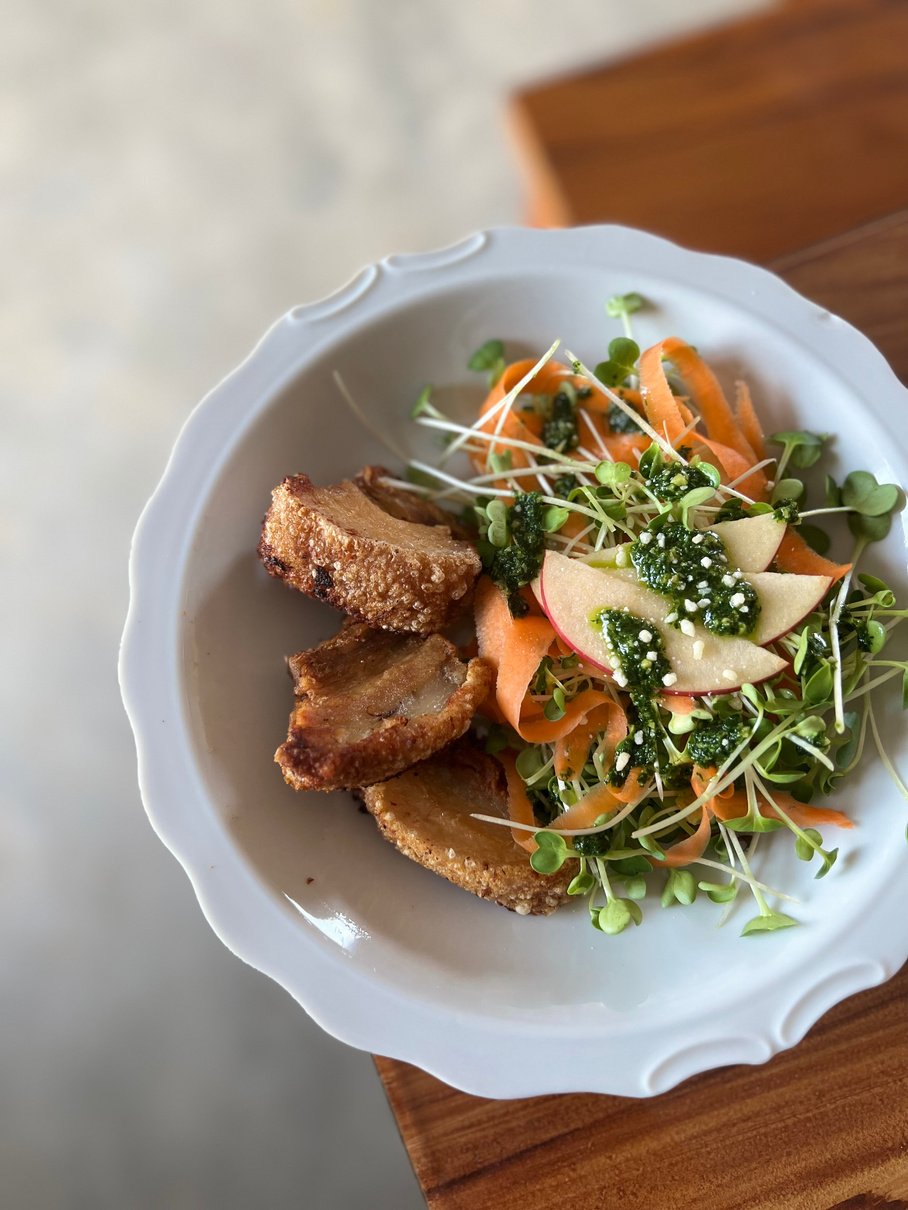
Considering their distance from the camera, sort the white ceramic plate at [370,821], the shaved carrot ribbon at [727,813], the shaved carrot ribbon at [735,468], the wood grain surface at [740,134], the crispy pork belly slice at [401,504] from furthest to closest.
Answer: the wood grain surface at [740,134] < the crispy pork belly slice at [401,504] < the shaved carrot ribbon at [735,468] < the shaved carrot ribbon at [727,813] < the white ceramic plate at [370,821]

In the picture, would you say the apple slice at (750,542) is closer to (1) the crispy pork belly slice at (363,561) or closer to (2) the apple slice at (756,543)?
(2) the apple slice at (756,543)

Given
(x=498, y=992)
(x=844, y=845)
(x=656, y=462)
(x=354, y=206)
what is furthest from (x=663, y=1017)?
(x=354, y=206)

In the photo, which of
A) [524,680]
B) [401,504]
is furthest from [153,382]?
[524,680]

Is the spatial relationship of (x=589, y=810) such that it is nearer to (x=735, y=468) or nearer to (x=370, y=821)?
(x=370, y=821)

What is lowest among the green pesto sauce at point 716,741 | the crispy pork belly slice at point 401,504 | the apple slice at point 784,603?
the green pesto sauce at point 716,741

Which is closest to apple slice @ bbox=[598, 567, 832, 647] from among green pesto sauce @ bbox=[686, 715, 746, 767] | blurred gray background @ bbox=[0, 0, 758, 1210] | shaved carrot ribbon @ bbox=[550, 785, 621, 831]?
green pesto sauce @ bbox=[686, 715, 746, 767]

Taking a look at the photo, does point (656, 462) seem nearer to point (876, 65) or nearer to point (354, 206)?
point (876, 65)

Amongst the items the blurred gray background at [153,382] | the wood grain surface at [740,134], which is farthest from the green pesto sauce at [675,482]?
the blurred gray background at [153,382]
